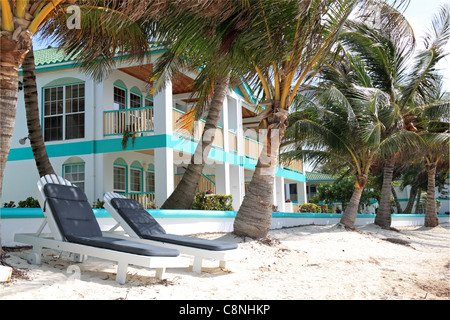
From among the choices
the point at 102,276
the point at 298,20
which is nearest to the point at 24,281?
the point at 102,276

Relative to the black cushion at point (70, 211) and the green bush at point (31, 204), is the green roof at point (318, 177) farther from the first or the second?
the black cushion at point (70, 211)

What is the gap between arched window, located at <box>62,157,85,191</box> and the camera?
15.5m

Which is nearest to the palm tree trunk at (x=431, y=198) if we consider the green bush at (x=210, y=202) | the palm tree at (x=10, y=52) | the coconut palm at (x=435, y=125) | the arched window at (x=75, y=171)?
the coconut palm at (x=435, y=125)

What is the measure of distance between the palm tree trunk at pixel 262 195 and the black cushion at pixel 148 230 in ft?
8.04

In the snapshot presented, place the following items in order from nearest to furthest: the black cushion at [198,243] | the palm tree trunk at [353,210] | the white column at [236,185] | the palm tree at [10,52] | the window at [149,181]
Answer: the palm tree at [10,52] < the black cushion at [198,243] < the palm tree trunk at [353,210] < the window at [149,181] < the white column at [236,185]

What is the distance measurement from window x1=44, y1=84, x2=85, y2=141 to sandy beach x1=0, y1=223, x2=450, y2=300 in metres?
8.86

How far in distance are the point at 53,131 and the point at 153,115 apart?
13.4 ft

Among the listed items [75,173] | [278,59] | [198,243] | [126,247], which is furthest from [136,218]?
[75,173]

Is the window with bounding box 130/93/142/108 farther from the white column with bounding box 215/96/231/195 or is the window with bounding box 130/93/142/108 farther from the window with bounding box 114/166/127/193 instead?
the white column with bounding box 215/96/231/195

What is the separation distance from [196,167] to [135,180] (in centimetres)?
607

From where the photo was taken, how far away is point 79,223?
250 inches

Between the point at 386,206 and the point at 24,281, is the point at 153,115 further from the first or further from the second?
the point at 386,206

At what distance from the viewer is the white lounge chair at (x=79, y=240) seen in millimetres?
5366

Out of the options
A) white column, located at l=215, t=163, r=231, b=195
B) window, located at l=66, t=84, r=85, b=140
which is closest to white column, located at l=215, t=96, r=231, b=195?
white column, located at l=215, t=163, r=231, b=195
